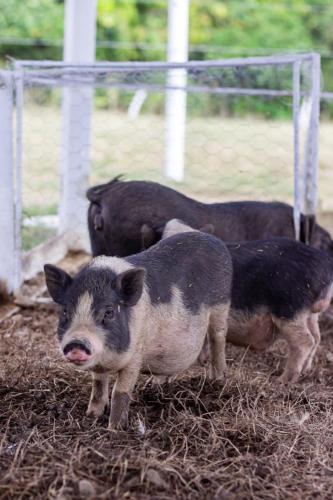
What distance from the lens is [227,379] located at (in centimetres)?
426

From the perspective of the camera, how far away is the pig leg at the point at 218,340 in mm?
4262

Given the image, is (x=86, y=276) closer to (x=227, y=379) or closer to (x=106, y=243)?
(x=227, y=379)

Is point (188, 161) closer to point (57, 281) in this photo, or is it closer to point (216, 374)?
point (216, 374)

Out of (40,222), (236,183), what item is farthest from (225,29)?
(40,222)

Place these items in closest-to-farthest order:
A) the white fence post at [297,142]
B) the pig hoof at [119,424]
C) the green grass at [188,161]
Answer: the pig hoof at [119,424] < the white fence post at [297,142] < the green grass at [188,161]

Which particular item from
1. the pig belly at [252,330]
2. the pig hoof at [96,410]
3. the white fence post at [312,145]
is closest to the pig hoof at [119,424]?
the pig hoof at [96,410]

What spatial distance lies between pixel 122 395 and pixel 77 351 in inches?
19.4

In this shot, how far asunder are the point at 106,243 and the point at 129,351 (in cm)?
217

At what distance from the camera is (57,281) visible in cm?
352

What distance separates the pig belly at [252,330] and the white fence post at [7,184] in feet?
5.72

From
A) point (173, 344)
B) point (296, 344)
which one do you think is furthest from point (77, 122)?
point (173, 344)

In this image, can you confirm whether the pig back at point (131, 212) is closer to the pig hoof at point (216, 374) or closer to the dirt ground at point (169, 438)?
the dirt ground at point (169, 438)

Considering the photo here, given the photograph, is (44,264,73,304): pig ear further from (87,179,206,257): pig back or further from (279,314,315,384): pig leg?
(87,179,206,257): pig back

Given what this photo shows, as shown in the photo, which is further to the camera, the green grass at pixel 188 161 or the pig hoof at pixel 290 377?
the green grass at pixel 188 161
